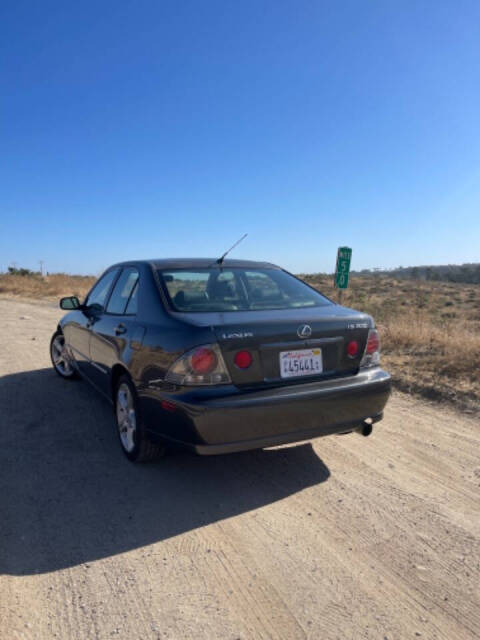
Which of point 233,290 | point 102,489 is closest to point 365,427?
point 233,290

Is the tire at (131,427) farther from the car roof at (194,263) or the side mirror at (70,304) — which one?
the side mirror at (70,304)

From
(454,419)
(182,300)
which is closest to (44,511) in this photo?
(182,300)

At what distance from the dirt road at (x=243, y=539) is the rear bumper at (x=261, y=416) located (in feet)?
1.49

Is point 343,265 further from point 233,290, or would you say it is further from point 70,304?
point 233,290

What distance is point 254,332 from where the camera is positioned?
112 inches

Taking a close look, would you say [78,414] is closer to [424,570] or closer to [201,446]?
[201,446]

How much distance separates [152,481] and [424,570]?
1.82 m

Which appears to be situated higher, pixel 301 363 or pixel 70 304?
pixel 70 304

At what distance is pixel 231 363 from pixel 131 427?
1.20 metres

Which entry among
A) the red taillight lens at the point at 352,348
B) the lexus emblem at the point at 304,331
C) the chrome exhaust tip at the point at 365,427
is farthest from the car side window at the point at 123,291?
the chrome exhaust tip at the point at 365,427

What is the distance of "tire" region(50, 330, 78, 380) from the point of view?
569 centimetres

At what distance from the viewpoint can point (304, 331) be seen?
2.98 m

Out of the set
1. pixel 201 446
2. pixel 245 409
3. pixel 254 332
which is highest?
pixel 254 332

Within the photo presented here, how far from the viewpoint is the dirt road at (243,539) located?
2.01 metres
